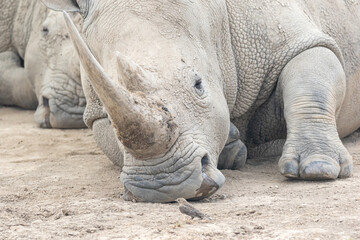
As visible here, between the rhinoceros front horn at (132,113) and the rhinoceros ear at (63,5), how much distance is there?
1105mm

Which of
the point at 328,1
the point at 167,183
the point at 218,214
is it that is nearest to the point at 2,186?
the point at 167,183

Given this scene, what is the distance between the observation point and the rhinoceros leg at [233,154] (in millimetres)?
5863

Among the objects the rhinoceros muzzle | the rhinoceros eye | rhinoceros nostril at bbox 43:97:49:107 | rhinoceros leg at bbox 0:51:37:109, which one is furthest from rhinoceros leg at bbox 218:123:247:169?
rhinoceros leg at bbox 0:51:37:109

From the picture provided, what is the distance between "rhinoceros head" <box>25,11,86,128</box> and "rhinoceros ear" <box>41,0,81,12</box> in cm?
267

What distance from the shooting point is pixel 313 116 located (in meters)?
5.66

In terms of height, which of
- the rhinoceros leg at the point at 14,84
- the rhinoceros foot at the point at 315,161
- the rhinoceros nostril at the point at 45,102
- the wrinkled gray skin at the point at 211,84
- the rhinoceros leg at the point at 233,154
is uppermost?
the wrinkled gray skin at the point at 211,84

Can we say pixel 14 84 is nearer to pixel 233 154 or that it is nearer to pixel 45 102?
pixel 45 102

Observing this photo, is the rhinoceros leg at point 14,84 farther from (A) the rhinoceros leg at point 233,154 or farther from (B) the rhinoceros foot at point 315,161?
(B) the rhinoceros foot at point 315,161

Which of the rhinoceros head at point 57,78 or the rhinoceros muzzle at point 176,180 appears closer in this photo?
the rhinoceros muzzle at point 176,180

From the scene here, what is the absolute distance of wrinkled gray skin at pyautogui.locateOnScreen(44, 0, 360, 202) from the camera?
4.54m

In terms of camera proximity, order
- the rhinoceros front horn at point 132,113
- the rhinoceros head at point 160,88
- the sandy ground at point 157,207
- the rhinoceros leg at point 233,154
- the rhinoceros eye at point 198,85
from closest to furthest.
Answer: the sandy ground at point 157,207, the rhinoceros front horn at point 132,113, the rhinoceros head at point 160,88, the rhinoceros eye at point 198,85, the rhinoceros leg at point 233,154

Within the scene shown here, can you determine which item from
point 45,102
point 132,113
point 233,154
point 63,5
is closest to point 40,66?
point 45,102

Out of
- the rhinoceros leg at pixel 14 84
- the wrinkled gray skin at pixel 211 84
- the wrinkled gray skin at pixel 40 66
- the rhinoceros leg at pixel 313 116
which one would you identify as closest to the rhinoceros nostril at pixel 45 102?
the wrinkled gray skin at pixel 40 66

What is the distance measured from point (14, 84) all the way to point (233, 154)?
13.2 ft
